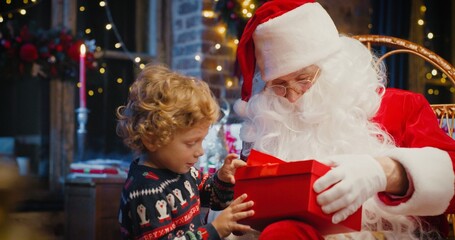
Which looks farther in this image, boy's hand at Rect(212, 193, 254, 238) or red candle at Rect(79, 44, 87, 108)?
red candle at Rect(79, 44, 87, 108)

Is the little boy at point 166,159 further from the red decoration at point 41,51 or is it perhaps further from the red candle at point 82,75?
the red decoration at point 41,51

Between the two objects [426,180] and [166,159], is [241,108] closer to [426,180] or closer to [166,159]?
[166,159]

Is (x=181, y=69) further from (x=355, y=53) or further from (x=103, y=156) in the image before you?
(x=355, y=53)

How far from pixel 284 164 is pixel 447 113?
0.96 m

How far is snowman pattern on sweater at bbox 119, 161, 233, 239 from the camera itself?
1387 millimetres

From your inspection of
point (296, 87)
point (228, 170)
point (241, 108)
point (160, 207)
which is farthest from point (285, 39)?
point (160, 207)

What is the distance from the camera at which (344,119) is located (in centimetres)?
168

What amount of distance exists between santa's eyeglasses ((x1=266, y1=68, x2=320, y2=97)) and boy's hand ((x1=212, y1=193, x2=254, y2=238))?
1.59 ft

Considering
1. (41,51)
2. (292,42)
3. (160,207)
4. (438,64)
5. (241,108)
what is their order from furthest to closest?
1. (41,51)
2. (438,64)
3. (241,108)
4. (292,42)
5. (160,207)

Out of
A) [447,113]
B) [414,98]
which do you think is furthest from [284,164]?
[447,113]

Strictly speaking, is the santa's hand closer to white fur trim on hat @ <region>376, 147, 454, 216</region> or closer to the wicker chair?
white fur trim on hat @ <region>376, 147, 454, 216</region>

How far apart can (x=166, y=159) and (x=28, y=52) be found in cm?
253

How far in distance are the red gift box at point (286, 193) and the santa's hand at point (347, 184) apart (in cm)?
2


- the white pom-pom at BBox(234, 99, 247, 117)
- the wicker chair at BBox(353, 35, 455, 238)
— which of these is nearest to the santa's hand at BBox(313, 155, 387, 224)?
the white pom-pom at BBox(234, 99, 247, 117)
